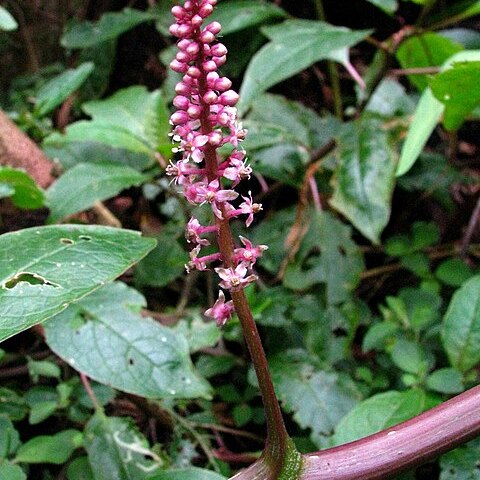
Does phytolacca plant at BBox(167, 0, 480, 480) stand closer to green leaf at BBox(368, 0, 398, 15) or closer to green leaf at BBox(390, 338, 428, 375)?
green leaf at BBox(390, 338, 428, 375)

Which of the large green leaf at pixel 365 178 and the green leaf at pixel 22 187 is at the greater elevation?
the green leaf at pixel 22 187

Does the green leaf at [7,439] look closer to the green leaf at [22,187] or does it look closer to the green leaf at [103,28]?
the green leaf at [22,187]

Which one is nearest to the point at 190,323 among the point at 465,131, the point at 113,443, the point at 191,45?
the point at 113,443

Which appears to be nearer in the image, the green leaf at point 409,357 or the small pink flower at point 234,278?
the small pink flower at point 234,278

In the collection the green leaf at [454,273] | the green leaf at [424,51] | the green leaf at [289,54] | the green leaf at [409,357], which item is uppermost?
the green leaf at [289,54]

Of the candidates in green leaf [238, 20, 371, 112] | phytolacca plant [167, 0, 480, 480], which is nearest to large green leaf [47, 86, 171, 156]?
green leaf [238, 20, 371, 112]

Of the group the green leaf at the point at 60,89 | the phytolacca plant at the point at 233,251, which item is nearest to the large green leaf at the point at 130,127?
the green leaf at the point at 60,89
